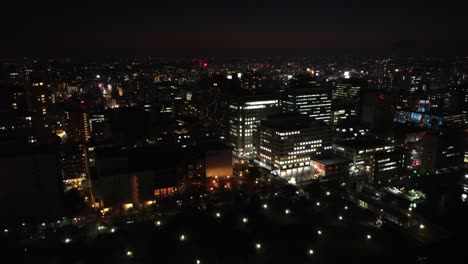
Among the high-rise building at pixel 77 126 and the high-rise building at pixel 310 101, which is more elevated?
the high-rise building at pixel 310 101

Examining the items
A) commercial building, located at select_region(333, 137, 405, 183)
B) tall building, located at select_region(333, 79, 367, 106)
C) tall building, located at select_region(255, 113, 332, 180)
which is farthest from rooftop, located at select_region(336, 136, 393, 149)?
tall building, located at select_region(333, 79, 367, 106)

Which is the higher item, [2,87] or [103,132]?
[2,87]

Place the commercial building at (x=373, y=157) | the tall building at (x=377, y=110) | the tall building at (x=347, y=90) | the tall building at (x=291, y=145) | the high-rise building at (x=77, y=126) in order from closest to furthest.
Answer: the commercial building at (x=373, y=157)
the tall building at (x=291, y=145)
the high-rise building at (x=77, y=126)
the tall building at (x=377, y=110)
the tall building at (x=347, y=90)

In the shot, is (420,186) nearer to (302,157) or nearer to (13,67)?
(302,157)

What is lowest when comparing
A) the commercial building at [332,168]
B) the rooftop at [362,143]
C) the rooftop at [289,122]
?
the commercial building at [332,168]

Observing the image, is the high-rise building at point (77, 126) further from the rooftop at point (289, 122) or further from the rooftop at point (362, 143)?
the rooftop at point (362, 143)

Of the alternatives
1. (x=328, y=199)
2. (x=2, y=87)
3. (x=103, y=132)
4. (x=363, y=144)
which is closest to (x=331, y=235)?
(x=328, y=199)

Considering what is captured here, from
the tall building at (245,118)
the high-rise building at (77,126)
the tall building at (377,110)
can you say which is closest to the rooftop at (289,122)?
the tall building at (245,118)
